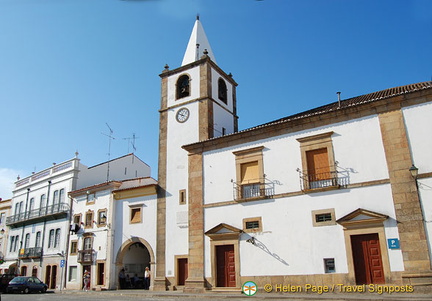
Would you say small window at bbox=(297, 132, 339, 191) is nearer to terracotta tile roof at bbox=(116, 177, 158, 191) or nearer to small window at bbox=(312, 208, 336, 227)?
small window at bbox=(312, 208, 336, 227)

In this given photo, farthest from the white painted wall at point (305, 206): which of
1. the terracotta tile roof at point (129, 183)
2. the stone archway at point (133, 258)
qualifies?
the terracotta tile roof at point (129, 183)

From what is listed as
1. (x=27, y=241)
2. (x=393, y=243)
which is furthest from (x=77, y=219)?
(x=393, y=243)

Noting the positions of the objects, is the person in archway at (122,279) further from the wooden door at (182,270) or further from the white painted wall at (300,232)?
the white painted wall at (300,232)

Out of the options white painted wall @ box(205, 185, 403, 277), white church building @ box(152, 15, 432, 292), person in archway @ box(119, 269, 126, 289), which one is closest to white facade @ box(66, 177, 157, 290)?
person in archway @ box(119, 269, 126, 289)

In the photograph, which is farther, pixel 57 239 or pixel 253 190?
pixel 57 239

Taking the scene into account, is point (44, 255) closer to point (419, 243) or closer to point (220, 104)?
point (220, 104)

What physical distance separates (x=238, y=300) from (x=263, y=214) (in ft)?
14.5

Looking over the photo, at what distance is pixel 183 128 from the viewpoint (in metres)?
22.9

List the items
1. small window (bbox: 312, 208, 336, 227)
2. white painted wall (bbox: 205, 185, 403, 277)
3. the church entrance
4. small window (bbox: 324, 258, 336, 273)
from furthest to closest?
the church entrance < small window (bbox: 312, 208, 336, 227) < small window (bbox: 324, 258, 336, 273) < white painted wall (bbox: 205, 185, 403, 277)

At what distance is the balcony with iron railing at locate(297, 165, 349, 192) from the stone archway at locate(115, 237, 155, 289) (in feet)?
33.2

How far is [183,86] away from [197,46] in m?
3.04

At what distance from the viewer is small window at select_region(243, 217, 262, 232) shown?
1794 cm

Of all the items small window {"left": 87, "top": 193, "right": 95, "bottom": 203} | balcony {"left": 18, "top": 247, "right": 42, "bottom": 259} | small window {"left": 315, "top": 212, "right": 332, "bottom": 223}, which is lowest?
balcony {"left": 18, "top": 247, "right": 42, "bottom": 259}

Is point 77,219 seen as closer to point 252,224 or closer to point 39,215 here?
point 39,215
